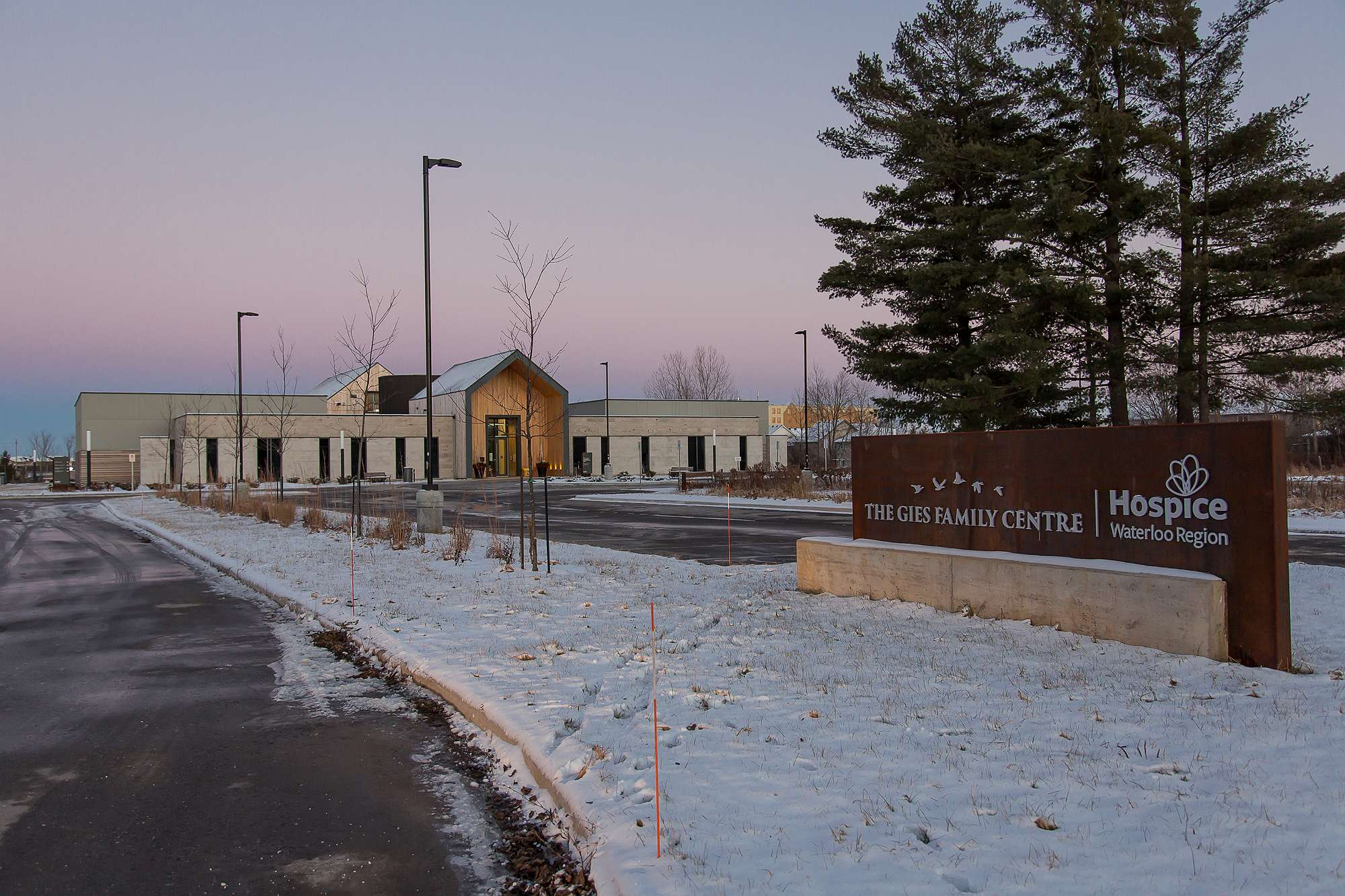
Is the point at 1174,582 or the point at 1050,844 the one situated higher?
the point at 1174,582

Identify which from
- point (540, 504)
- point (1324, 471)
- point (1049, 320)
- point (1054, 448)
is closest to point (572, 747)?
point (1054, 448)

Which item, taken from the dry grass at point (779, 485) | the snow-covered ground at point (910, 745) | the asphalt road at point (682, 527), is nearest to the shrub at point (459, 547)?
the asphalt road at point (682, 527)

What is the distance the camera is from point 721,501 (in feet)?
105

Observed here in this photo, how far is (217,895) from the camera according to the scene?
3.83 metres

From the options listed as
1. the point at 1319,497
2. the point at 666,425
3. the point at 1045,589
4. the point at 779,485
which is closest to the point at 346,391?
the point at 666,425

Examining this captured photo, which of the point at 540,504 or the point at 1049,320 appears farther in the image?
the point at 540,504

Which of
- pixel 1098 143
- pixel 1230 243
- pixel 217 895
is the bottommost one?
pixel 217 895

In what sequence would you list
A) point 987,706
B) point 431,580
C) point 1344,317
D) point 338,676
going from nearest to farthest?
1. point 987,706
2. point 338,676
3. point 431,580
4. point 1344,317

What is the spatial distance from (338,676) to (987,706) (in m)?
5.20

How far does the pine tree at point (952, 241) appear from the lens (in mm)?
19703

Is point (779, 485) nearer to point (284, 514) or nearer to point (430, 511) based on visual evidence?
point (430, 511)

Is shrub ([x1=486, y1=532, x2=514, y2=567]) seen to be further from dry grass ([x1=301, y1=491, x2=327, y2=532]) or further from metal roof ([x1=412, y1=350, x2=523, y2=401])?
metal roof ([x1=412, y1=350, x2=523, y2=401])

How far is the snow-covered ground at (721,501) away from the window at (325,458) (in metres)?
26.3

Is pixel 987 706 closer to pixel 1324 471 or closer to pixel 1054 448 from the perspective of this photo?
pixel 1054 448
